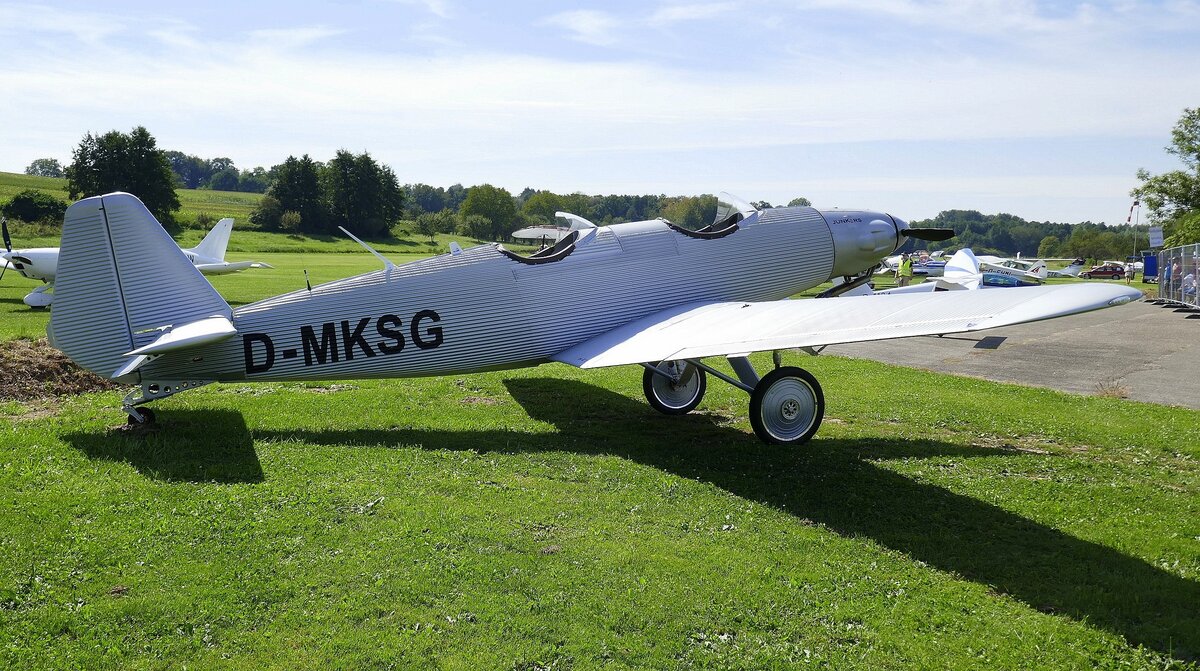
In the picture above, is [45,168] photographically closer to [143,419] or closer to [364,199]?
[364,199]

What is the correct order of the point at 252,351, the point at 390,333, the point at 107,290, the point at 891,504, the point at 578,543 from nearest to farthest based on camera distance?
the point at 578,543 → the point at 891,504 → the point at 107,290 → the point at 252,351 → the point at 390,333

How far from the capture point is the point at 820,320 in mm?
7508

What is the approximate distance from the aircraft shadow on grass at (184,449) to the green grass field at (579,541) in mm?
50

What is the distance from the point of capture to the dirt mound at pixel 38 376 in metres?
10.3

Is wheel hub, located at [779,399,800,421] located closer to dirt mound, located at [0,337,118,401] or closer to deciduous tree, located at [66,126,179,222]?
dirt mound, located at [0,337,118,401]

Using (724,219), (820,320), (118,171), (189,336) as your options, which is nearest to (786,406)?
(820,320)

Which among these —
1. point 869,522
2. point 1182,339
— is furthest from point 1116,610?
point 1182,339

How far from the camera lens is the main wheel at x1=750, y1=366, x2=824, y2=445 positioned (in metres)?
8.47

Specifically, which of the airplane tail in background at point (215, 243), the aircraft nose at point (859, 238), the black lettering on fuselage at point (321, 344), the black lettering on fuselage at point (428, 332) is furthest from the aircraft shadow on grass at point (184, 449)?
the airplane tail in background at point (215, 243)

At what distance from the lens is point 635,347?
27.9 ft

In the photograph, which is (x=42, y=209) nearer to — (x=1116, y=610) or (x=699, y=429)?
(x=699, y=429)

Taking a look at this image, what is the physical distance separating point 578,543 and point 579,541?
1.6 inches

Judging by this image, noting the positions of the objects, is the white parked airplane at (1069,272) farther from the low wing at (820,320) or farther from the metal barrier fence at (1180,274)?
the low wing at (820,320)

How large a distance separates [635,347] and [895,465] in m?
2.91
